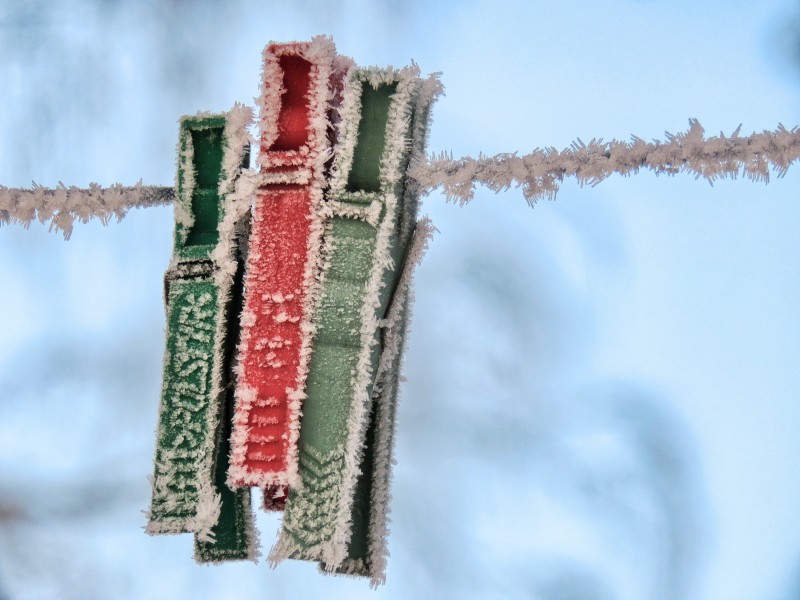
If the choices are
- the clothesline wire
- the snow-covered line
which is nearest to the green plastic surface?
the clothesline wire

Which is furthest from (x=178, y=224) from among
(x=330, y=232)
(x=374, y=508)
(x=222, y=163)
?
(x=374, y=508)

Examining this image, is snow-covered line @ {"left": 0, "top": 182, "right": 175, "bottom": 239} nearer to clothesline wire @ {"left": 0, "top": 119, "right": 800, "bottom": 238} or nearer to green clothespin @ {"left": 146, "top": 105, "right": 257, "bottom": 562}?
green clothespin @ {"left": 146, "top": 105, "right": 257, "bottom": 562}

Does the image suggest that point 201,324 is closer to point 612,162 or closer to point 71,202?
point 71,202

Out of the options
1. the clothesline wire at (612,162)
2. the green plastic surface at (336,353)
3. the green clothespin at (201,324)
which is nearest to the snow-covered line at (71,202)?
the green clothespin at (201,324)

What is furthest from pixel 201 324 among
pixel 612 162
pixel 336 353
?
pixel 612 162

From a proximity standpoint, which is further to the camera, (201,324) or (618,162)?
(201,324)

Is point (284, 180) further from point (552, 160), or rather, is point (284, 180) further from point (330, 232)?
point (552, 160)
